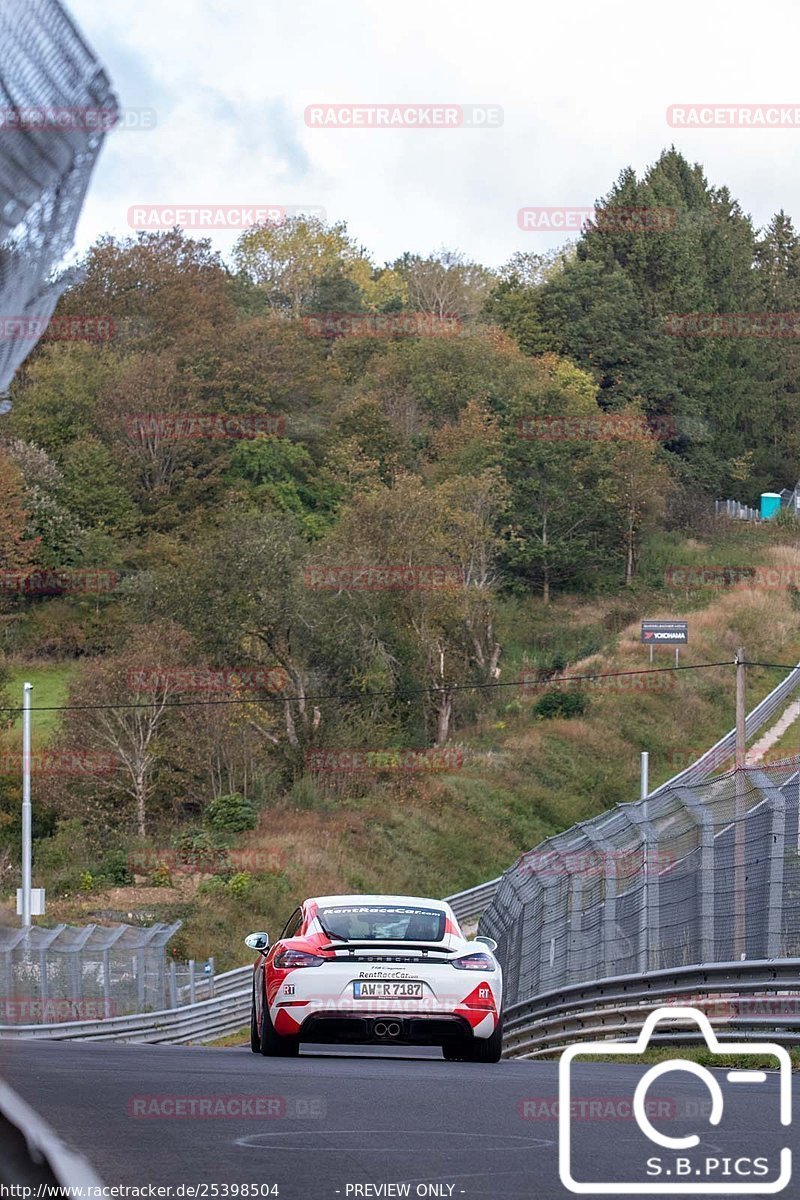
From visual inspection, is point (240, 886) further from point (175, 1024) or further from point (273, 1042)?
point (273, 1042)

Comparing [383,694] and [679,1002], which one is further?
[383,694]

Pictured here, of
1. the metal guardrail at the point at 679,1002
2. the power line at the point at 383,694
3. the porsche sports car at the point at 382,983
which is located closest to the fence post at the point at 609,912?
the metal guardrail at the point at 679,1002

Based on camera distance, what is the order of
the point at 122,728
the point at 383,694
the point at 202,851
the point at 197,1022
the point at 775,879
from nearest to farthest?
the point at 775,879
the point at 197,1022
the point at 202,851
the point at 122,728
the point at 383,694

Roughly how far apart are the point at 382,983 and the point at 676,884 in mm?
4452

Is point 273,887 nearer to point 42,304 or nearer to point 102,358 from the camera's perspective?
point 42,304

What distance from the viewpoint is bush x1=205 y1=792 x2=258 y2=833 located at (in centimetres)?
5378

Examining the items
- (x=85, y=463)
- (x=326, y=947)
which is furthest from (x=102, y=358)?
(x=326, y=947)

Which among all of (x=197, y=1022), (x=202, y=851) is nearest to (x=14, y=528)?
(x=202, y=851)

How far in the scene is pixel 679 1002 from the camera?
50.0 feet

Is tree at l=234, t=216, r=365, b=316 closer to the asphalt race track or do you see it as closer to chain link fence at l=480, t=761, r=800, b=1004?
chain link fence at l=480, t=761, r=800, b=1004

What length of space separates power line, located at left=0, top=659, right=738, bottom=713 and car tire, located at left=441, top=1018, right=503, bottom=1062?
3823 centimetres

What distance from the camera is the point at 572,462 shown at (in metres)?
84.7

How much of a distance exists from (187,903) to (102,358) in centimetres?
5136

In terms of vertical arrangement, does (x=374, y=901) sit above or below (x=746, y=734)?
above
